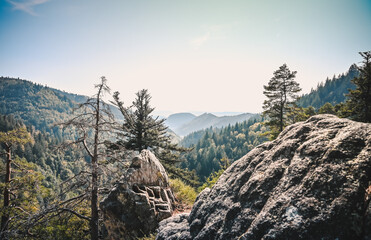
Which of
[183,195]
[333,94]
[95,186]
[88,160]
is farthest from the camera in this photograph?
[333,94]

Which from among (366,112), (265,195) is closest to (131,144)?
(265,195)

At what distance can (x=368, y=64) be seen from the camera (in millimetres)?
17938

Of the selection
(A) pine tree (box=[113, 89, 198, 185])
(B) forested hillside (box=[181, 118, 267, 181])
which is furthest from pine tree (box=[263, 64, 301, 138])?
(B) forested hillside (box=[181, 118, 267, 181])

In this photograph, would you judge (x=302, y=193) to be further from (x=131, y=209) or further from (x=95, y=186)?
(x=95, y=186)

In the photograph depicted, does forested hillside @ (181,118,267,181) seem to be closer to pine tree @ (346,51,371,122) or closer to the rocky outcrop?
pine tree @ (346,51,371,122)

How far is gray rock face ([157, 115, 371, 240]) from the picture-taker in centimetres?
255

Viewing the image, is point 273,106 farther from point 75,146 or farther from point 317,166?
point 75,146

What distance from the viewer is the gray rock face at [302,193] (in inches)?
101

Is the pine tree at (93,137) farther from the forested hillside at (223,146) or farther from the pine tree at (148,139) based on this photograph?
the forested hillside at (223,146)

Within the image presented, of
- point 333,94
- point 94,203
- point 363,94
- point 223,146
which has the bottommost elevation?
point 223,146

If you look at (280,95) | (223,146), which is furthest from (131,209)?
(223,146)

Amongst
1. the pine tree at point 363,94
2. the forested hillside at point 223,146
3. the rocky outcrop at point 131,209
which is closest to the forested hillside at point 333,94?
the forested hillside at point 223,146

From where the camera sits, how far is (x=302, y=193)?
3080 millimetres

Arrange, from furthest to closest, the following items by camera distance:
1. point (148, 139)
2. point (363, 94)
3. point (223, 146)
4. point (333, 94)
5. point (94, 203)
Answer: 1. point (333, 94)
2. point (223, 146)
3. point (363, 94)
4. point (148, 139)
5. point (94, 203)
